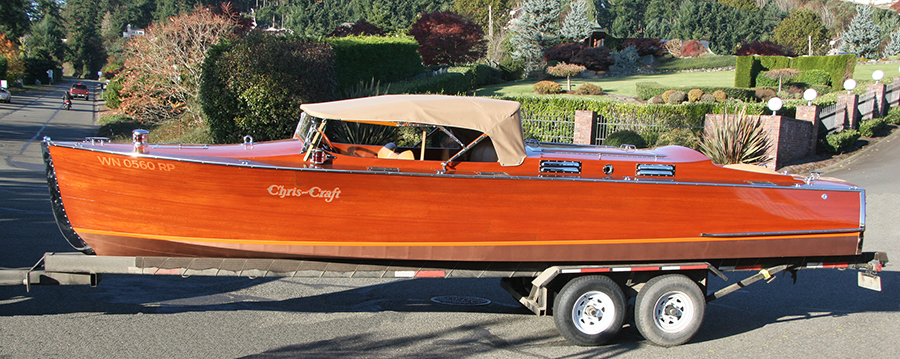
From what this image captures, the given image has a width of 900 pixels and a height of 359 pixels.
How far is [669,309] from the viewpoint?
602 centimetres

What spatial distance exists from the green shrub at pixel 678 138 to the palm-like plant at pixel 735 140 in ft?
4.35

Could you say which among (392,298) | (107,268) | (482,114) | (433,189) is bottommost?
(392,298)

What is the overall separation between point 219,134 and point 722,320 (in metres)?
13.1

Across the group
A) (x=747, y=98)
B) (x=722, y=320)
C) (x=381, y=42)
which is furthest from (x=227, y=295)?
(x=747, y=98)

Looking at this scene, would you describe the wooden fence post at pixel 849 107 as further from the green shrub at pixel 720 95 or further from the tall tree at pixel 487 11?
the tall tree at pixel 487 11

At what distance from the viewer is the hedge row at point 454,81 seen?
85.9ft

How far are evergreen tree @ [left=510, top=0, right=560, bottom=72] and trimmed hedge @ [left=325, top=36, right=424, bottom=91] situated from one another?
15.9 m

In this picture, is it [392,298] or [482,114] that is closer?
[482,114]

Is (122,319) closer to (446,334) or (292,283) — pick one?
(292,283)

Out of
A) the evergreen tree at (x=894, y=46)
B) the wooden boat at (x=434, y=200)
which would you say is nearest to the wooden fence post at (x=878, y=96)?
the wooden boat at (x=434, y=200)

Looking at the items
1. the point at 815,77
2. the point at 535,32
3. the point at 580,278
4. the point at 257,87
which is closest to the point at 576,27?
the point at 535,32

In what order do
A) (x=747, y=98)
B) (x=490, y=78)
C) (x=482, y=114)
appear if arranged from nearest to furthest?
(x=482, y=114)
(x=747, y=98)
(x=490, y=78)

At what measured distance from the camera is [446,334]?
6.08m

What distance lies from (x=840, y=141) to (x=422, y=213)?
19891 mm
